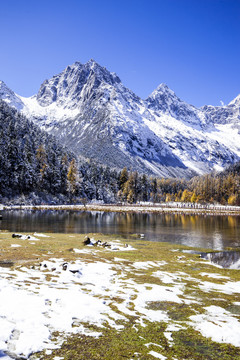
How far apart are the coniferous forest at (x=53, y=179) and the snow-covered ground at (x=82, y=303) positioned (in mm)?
99113

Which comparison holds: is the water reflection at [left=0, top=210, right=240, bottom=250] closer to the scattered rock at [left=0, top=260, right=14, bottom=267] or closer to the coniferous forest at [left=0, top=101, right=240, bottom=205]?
the scattered rock at [left=0, top=260, right=14, bottom=267]

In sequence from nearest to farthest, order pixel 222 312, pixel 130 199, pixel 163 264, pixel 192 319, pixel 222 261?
pixel 192 319
pixel 222 312
pixel 163 264
pixel 222 261
pixel 130 199

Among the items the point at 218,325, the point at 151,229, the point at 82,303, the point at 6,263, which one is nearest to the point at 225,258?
the point at 218,325

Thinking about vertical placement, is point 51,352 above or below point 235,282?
above

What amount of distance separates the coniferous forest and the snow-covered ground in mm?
99113

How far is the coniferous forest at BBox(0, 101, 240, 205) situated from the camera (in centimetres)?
11482

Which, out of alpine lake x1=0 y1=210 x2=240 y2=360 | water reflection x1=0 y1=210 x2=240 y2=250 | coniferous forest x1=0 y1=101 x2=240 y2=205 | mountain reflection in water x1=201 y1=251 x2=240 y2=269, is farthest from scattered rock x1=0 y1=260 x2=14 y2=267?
coniferous forest x1=0 y1=101 x2=240 y2=205

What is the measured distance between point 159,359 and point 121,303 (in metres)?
4.00

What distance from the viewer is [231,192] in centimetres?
16800

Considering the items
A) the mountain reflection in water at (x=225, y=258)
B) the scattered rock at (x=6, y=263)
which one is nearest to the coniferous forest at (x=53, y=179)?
the mountain reflection in water at (x=225, y=258)

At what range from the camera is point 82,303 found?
9898 millimetres

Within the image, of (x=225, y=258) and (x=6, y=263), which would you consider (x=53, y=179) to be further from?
(x=6, y=263)

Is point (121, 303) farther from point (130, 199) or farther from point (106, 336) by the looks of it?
point (130, 199)

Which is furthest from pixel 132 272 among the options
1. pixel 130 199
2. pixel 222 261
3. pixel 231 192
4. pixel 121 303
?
pixel 231 192
